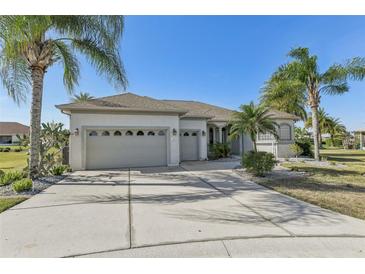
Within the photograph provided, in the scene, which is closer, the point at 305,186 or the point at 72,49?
the point at 305,186

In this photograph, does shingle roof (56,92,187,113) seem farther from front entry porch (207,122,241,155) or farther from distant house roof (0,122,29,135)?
distant house roof (0,122,29,135)

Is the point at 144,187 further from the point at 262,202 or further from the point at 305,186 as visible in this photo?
the point at 305,186

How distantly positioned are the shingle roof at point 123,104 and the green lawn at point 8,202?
20.6 ft

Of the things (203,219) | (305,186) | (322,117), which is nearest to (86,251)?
(203,219)

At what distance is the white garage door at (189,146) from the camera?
15133 millimetres

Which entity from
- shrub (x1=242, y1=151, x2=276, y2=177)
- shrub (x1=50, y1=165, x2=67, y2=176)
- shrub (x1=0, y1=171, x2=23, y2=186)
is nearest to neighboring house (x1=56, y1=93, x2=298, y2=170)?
shrub (x1=50, y1=165, x2=67, y2=176)

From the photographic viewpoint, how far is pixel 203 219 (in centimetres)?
432

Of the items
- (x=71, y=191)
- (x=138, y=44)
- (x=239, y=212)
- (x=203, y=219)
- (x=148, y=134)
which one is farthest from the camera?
(x=148, y=134)

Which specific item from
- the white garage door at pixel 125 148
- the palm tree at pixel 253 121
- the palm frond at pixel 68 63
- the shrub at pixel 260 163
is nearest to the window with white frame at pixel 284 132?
the palm tree at pixel 253 121

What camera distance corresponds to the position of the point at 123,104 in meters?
12.5

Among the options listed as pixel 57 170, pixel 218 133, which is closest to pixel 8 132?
pixel 57 170

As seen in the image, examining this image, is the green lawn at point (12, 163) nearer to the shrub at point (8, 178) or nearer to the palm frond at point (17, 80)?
the palm frond at point (17, 80)

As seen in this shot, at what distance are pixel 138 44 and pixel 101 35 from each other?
2.29 metres

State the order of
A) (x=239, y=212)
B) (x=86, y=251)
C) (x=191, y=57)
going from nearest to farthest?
(x=86, y=251) → (x=239, y=212) → (x=191, y=57)
